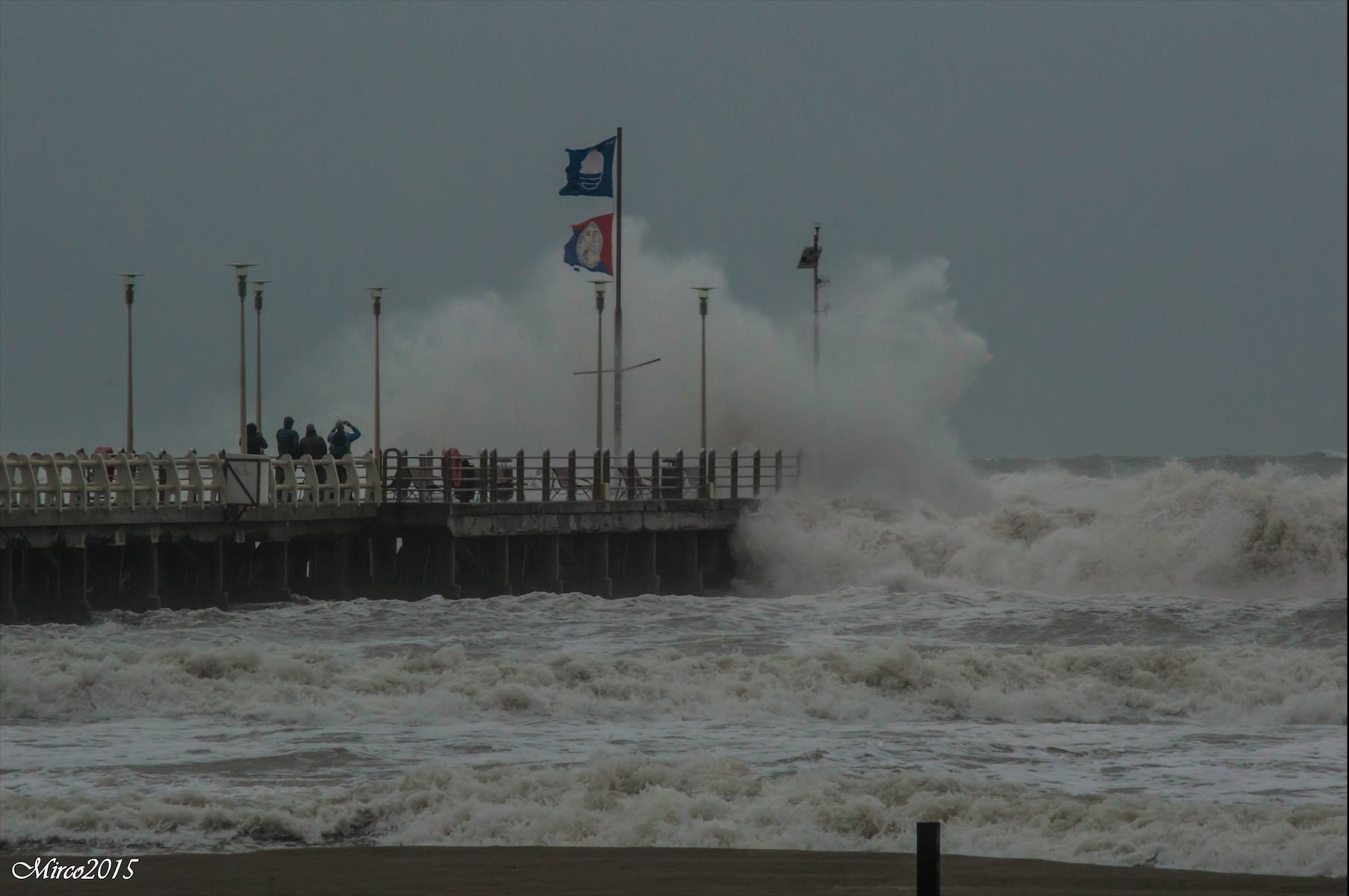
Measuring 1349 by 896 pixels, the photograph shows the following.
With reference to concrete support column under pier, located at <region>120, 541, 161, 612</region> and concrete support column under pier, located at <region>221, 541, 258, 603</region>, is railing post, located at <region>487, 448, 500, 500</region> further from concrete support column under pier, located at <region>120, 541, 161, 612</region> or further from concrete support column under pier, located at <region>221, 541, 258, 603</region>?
concrete support column under pier, located at <region>120, 541, 161, 612</region>

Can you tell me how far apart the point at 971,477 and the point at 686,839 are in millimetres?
34108

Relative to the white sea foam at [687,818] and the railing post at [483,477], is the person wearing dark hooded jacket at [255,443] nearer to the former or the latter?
the railing post at [483,477]

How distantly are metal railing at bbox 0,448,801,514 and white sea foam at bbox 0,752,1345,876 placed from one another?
14981 millimetres

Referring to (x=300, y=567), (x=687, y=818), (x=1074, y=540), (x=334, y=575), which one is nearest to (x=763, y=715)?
(x=687, y=818)

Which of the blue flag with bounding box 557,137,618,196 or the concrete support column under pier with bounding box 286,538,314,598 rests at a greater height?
the blue flag with bounding box 557,137,618,196

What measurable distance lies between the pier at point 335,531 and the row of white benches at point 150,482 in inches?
1.4

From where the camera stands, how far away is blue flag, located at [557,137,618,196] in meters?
39.2

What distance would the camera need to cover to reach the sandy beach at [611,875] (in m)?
9.68

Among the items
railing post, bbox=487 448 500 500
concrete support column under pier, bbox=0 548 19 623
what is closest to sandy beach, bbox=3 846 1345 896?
concrete support column under pier, bbox=0 548 19 623

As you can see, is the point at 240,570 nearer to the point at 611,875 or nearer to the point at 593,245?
the point at 593,245

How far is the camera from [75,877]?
399 inches

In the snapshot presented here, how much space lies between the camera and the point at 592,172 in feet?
129

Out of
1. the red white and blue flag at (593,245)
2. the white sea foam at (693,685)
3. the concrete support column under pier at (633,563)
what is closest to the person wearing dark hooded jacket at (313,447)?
the concrete support column under pier at (633,563)

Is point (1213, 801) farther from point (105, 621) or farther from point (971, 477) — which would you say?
point (971, 477)
